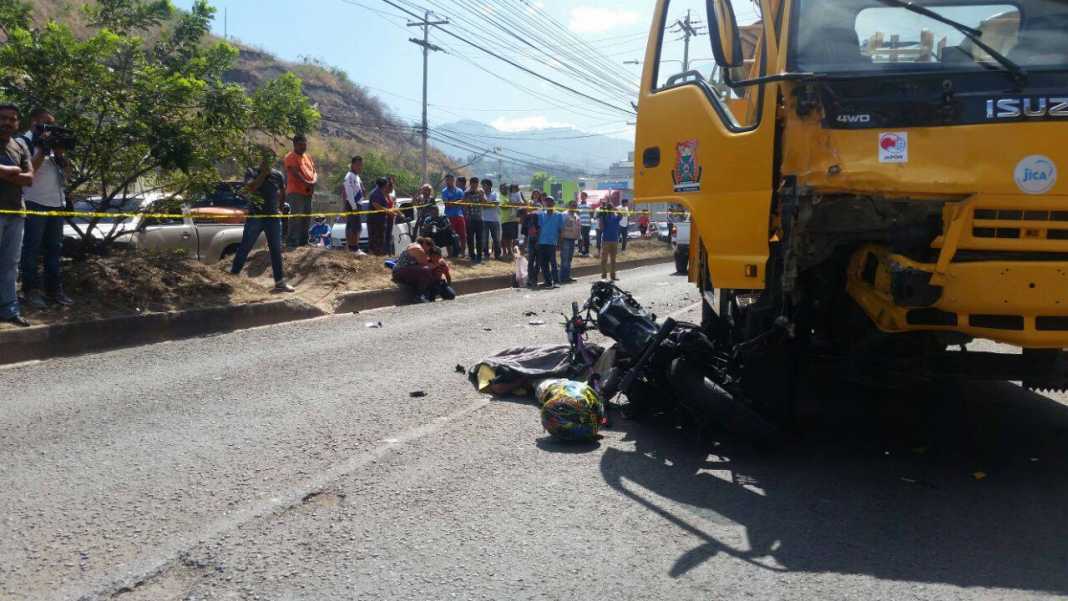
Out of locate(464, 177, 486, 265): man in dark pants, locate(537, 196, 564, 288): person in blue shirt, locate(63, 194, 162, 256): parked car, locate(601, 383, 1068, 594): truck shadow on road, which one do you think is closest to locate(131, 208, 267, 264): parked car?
locate(63, 194, 162, 256): parked car

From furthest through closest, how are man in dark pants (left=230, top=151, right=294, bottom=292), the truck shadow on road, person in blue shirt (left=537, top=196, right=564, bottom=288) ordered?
1. person in blue shirt (left=537, top=196, right=564, bottom=288)
2. man in dark pants (left=230, top=151, right=294, bottom=292)
3. the truck shadow on road

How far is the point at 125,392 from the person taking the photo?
22.4ft

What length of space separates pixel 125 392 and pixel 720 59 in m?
5.08

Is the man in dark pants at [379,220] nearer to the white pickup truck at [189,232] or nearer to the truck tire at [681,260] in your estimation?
the white pickup truck at [189,232]

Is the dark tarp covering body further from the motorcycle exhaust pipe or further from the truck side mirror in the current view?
the truck side mirror

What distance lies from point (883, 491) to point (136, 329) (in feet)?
25.7

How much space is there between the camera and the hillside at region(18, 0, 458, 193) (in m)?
60.3

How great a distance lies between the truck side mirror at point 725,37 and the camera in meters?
5.21

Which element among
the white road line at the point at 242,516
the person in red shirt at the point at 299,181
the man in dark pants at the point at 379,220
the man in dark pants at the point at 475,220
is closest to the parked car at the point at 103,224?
the person in red shirt at the point at 299,181

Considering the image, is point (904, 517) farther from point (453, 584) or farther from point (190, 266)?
point (190, 266)

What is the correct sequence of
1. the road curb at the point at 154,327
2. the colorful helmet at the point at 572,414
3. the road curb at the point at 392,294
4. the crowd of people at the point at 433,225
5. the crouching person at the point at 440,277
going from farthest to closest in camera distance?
1. the crouching person at the point at 440,277
2. the road curb at the point at 392,294
3. the crowd of people at the point at 433,225
4. the road curb at the point at 154,327
5. the colorful helmet at the point at 572,414

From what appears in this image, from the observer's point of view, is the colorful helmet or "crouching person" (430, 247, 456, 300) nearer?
the colorful helmet

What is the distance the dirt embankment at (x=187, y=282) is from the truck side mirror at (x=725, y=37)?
7080 mm

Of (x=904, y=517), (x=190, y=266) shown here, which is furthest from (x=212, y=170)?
(x=904, y=517)
